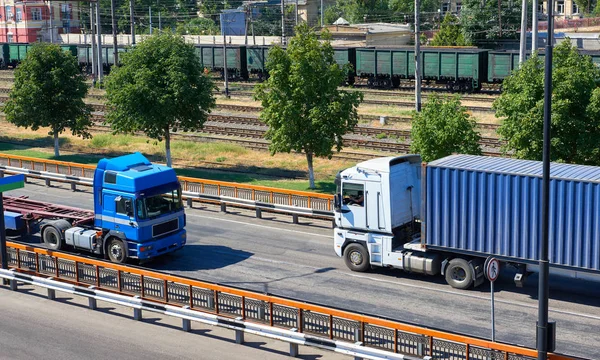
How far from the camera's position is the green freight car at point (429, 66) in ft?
185

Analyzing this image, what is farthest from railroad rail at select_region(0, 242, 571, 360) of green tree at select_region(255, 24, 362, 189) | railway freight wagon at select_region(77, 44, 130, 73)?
railway freight wagon at select_region(77, 44, 130, 73)

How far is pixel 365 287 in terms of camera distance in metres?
22.6

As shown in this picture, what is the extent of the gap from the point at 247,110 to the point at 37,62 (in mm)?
14679

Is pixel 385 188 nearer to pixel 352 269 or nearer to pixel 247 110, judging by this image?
A: pixel 352 269

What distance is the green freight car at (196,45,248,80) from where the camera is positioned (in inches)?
2677

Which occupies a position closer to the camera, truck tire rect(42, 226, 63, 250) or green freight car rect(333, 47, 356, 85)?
truck tire rect(42, 226, 63, 250)

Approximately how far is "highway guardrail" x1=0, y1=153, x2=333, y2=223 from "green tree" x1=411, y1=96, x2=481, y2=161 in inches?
148

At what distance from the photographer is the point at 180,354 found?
1797 centimetres

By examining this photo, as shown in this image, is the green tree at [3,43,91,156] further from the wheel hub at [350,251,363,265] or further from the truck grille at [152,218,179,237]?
the wheel hub at [350,251,363,265]

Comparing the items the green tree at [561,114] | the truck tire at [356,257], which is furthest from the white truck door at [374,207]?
the green tree at [561,114]

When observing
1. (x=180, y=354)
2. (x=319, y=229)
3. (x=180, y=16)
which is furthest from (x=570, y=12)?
(x=180, y=354)

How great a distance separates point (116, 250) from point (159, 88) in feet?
50.3

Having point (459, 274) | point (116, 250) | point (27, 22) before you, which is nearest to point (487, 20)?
point (27, 22)

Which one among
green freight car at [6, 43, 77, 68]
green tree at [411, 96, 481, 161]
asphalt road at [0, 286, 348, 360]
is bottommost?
asphalt road at [0, 286, 348, 360]
